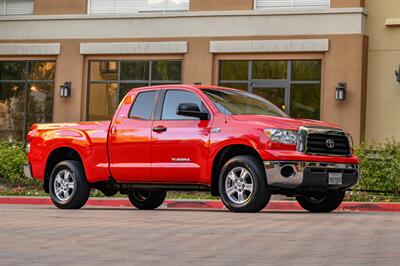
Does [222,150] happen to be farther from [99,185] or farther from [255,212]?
[99,185]

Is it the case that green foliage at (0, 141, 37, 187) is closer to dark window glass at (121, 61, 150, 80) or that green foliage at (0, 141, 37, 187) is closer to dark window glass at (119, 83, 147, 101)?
dark window glass at (119, 83, 147, 101)

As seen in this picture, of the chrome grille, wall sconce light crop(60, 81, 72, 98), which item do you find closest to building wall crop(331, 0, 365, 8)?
wall sconce light crop(60, 81, 72, 98)

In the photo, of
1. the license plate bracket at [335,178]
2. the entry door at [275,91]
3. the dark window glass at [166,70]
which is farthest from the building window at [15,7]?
the license plate bracket at [335,178]

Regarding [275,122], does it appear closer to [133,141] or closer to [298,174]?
[298,174]

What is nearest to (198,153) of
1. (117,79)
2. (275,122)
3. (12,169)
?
(275,122)

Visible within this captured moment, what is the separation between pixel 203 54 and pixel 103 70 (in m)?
3.47

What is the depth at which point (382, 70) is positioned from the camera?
1095 inches

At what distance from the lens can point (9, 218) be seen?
1219 centimetres

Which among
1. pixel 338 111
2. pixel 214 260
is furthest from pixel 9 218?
pixel 338 111

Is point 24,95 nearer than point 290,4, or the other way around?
point 290,4

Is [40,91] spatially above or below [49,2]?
below

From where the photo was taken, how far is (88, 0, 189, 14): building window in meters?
29.3

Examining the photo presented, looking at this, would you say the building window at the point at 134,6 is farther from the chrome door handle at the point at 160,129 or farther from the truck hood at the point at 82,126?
the chrome door handle at the point at 160,129

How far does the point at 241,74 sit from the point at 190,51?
1.67m
